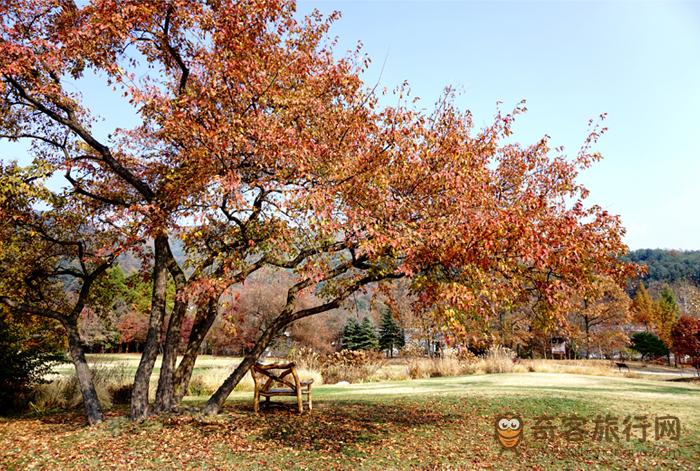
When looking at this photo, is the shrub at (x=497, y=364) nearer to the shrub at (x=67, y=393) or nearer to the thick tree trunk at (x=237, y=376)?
the thick tree trunk at (x=237, y=376)

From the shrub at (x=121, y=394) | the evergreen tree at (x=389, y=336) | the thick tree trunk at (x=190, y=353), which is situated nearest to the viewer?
the thick tree trunk at (x=190, y=353)

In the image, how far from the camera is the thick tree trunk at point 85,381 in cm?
803

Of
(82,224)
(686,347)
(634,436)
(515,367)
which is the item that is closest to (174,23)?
(82,224)

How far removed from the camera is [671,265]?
326 ft

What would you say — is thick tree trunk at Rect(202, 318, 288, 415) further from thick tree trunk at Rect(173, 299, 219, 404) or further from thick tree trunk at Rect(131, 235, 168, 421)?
thick tree trunk at Rect(131, 235, 168, 421)

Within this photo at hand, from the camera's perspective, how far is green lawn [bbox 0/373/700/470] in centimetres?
604

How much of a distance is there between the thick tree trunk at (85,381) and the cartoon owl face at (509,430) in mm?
6929

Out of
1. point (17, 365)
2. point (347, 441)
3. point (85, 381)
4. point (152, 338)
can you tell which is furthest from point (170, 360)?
point (17, 365)

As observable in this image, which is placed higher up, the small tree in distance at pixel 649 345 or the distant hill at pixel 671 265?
the distant hill at pixel 671 265

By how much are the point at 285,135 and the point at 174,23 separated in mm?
3175

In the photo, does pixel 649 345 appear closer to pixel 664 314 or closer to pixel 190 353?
pixel 664 314

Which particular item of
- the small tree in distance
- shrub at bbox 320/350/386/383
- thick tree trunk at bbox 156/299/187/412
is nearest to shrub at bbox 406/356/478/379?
shrub at bbox 320/350/386/383

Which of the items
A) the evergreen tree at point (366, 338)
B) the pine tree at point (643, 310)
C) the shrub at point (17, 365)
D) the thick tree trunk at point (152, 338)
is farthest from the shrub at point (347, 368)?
the pine tree at point (643, 310)

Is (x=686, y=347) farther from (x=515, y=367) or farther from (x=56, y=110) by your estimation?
(x=56, y=110)
